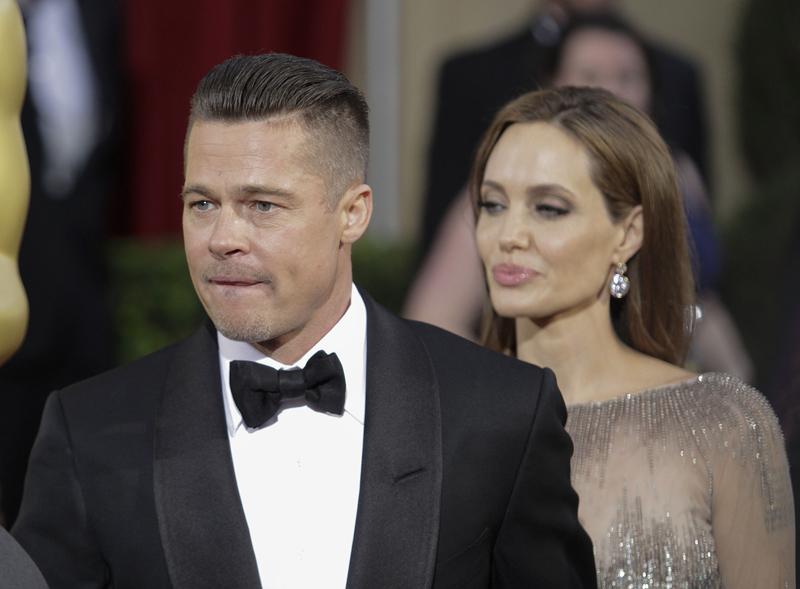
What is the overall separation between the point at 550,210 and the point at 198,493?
1.21 m

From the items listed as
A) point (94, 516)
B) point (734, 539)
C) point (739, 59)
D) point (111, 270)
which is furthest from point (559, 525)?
point (739, 59)

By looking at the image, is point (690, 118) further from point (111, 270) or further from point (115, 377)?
point (115, 377)

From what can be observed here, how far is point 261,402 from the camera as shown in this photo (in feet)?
10.5

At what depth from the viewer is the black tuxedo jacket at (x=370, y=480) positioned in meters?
3.09

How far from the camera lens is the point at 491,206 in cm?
400

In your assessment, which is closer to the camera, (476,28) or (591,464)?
(591,464)

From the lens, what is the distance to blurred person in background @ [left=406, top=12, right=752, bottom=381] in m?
5.14

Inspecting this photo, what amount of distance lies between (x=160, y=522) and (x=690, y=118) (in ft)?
12.0

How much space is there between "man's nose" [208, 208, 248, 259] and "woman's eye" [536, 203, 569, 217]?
1.03 metres

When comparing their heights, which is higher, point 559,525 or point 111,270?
point 559,525

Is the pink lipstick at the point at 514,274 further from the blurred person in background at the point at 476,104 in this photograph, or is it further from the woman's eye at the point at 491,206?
the blurred person in background at the point at 476,104

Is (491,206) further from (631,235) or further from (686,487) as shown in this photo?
(686,487)

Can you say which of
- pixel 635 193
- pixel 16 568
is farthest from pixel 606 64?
pixel 16 568

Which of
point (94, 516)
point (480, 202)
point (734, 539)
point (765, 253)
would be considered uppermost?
point (480, 202)
